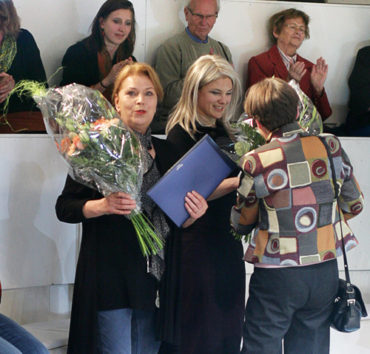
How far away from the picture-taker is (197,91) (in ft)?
8.51

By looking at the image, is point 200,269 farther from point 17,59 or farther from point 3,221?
point 17,59

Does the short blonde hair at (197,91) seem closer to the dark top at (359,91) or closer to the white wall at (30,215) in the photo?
the white wall at (30,215)

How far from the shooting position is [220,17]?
13.8 ft

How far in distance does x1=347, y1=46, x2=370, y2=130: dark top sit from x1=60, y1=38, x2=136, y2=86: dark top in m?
1.74

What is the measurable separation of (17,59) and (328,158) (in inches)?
83.3

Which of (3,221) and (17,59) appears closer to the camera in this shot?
(3,221)

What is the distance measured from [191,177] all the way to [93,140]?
443 mm

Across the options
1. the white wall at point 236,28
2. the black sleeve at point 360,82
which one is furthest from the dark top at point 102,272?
the black sleeve at point 360,82

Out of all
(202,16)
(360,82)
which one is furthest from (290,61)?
(202,16)

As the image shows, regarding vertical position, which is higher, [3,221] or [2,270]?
[3,221]

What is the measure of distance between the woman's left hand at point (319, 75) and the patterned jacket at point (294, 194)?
1968 millimetres

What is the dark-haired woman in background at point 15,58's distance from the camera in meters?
3.49

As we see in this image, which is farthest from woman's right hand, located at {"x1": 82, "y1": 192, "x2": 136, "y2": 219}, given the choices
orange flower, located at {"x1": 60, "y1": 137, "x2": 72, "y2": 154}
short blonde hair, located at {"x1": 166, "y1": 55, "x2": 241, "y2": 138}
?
short blonde hair, located at {"x1": 166, "y1": 55, "x2": 241, "y2": 138}

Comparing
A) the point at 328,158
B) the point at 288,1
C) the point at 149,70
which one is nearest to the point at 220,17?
the point at 288,1
